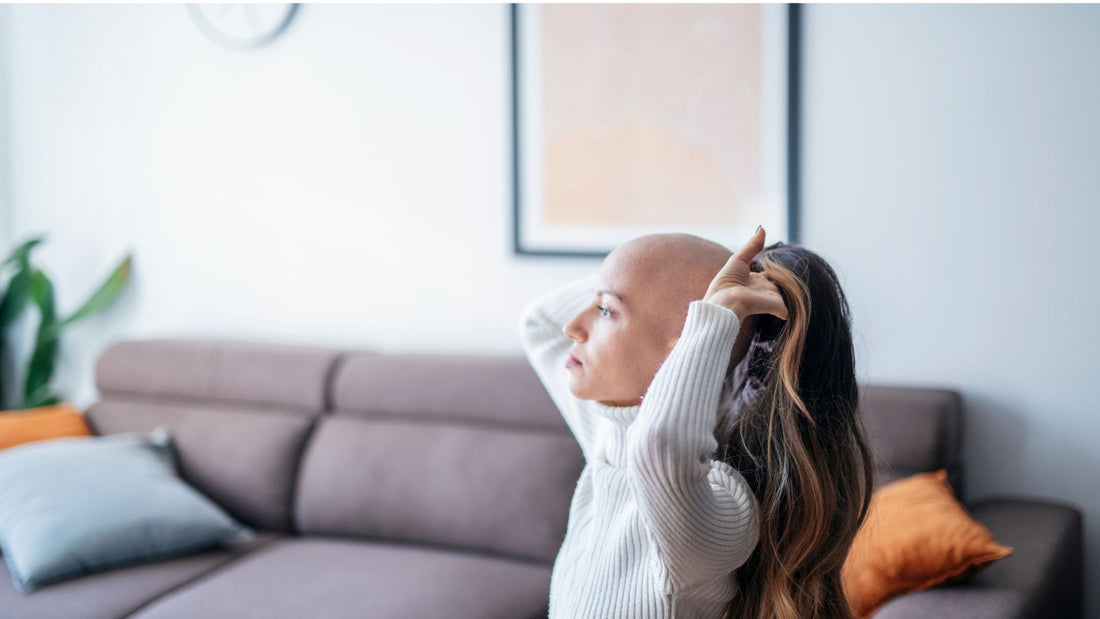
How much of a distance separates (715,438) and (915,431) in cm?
94

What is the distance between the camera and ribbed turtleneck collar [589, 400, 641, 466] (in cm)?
124

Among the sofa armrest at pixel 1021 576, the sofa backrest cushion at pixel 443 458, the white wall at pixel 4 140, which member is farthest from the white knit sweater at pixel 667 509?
the white wall at pixel 4 140

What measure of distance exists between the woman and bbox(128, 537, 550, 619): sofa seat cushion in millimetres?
659

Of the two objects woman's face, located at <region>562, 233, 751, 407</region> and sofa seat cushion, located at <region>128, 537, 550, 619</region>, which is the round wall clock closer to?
sofa seat cushion, located at <region>128, 537, 550, 619</region>

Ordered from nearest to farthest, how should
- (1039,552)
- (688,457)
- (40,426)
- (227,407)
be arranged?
(688,457), (1039,552), (40,426), (227,407)

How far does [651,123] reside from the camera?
231cm

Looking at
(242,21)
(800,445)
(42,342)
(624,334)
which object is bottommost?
(42,342)

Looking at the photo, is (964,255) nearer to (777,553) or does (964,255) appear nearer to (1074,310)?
(1074,310)

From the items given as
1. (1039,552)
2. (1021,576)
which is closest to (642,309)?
(1021,576)

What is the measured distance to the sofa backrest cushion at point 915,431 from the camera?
1897mm

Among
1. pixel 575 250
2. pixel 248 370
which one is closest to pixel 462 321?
pixel 575 250

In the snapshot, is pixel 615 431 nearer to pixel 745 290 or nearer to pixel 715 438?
pixel 715 438

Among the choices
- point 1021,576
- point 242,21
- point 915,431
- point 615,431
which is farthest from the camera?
point 242,21

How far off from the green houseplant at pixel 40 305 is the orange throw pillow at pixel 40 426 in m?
0.51
